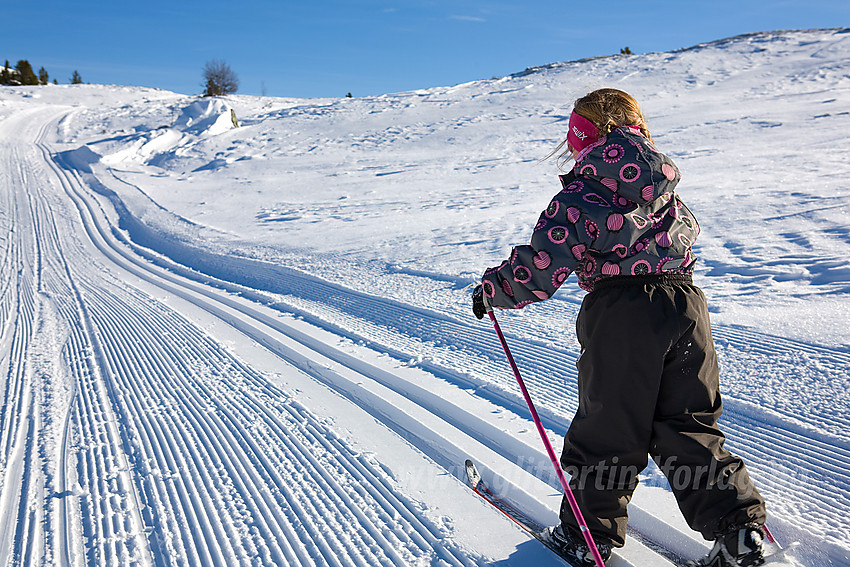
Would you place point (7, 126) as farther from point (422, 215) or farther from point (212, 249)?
point (422, 215)

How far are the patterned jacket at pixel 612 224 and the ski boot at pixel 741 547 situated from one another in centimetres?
77

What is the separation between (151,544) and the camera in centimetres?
208

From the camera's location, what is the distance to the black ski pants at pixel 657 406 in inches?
64.7

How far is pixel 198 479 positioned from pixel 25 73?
4657 cm

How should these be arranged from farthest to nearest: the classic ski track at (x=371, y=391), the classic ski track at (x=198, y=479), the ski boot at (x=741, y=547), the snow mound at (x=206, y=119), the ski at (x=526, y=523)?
the snow mound at (x=206, y=119), the classic ski track at (x=371, y=391), the classic ski track at (x=198, y=479), the ski at (x=526, y=523), the ski boot at (x=741, y=547)

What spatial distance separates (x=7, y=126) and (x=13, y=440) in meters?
22.2

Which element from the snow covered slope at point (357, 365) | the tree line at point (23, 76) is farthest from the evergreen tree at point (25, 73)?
the snow covered slope at point (357, 365)

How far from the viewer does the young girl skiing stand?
64.1 inches

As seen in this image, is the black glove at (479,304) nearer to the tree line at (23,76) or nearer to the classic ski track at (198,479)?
the classic ski track at (198,479)

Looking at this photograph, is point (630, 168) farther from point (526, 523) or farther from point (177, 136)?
point (177, 136)

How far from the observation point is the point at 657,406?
5.69 ft

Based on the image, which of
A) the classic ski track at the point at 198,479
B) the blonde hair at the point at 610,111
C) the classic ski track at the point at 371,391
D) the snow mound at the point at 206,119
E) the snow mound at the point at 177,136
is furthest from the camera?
the snow mound at the point at 206,119

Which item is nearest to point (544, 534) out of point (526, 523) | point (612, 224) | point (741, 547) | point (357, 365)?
point (526, 523)

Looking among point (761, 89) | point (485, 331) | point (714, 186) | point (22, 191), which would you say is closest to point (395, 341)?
point (485, 331)
